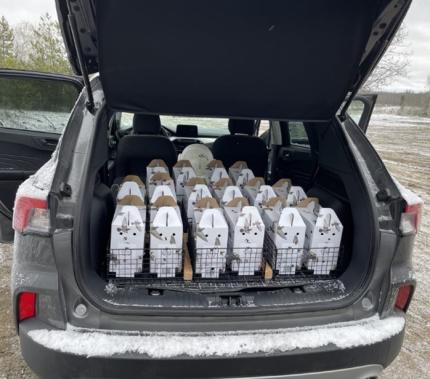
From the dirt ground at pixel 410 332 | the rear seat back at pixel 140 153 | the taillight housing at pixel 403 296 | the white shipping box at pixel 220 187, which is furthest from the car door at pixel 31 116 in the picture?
the taillight housing at pixel 403 296

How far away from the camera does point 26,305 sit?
161 centimetres

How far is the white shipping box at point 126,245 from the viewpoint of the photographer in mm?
1960

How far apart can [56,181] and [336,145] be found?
156 cm

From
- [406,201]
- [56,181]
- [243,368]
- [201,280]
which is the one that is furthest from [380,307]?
[56,181]

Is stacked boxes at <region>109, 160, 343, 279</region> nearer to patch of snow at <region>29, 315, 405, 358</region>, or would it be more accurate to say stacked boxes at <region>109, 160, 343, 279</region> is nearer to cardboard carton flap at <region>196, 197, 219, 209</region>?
cardboard carton flap at <region>196, 197, 219, 209</region>

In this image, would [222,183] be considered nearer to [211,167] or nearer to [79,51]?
[211,167]

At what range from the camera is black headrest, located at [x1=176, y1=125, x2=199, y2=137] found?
468 cm

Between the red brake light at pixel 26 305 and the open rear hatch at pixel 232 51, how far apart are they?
107cm

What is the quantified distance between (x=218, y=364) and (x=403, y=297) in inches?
37.3

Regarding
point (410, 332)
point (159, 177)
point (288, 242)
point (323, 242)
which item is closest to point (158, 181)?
point (159, 177)

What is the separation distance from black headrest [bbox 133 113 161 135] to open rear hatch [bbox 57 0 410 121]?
1257 mm

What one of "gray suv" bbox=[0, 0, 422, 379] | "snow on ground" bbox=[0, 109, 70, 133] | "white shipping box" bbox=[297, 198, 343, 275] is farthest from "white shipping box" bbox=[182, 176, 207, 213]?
"snow on ground" bbox=[0, 109, 70, 133]

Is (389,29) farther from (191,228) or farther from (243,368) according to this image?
(243,368)

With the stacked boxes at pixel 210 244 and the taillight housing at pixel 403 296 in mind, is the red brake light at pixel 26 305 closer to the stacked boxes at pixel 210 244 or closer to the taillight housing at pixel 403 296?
the stacked boxes at pixel 210 244
